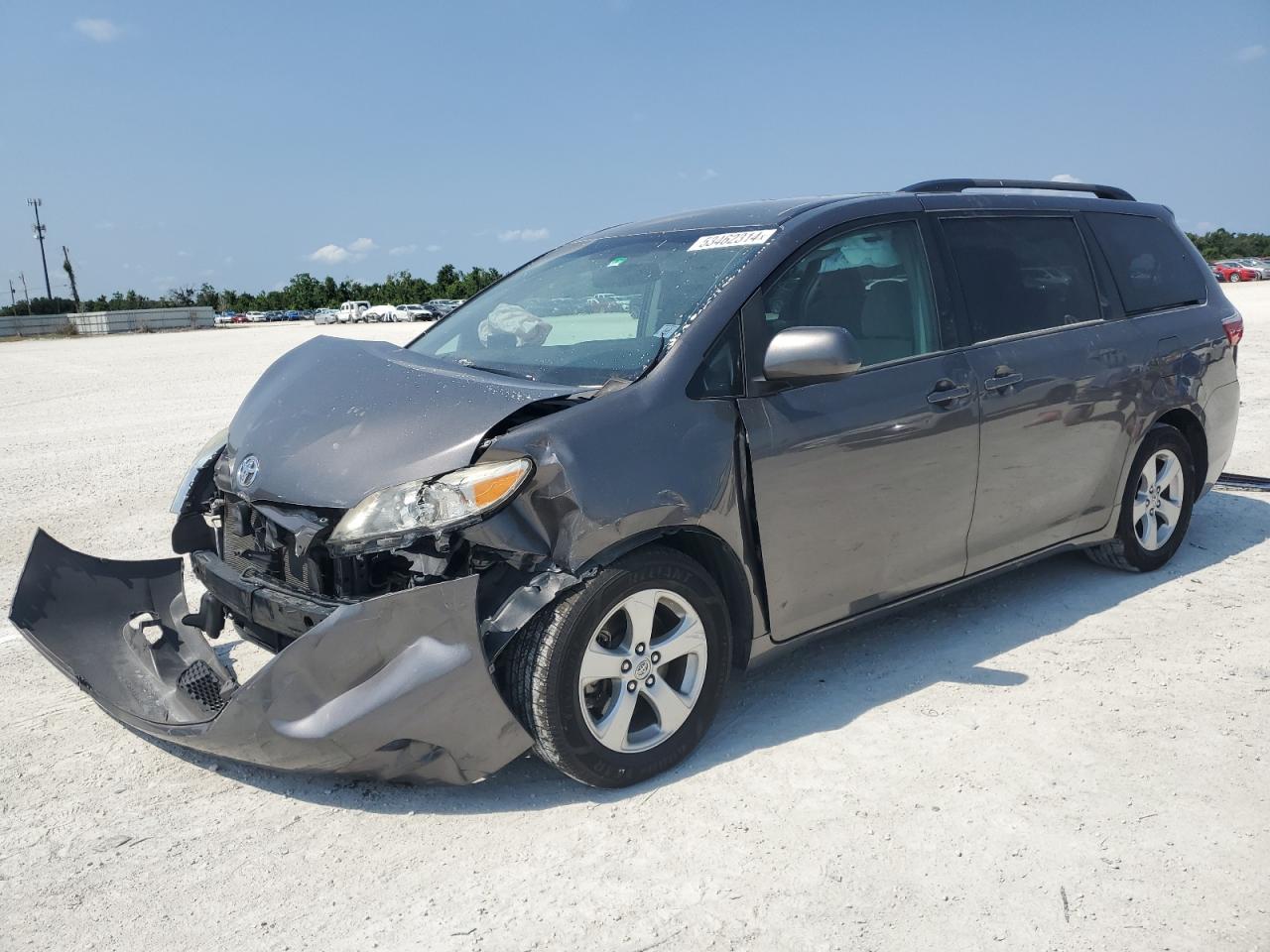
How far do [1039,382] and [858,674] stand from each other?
4.65ft

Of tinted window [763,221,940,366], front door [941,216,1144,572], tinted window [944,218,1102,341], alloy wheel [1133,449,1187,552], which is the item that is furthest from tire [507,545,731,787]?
alloy wheel [1133,449,1187,552]

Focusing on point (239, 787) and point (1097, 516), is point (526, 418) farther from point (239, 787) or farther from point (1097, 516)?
point (1097, 516)

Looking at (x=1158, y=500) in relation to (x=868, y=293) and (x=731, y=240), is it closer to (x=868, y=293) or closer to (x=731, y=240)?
(x=868, y=293)

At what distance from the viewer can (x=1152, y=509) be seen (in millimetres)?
5098

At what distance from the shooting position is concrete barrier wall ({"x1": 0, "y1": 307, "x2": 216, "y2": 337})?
59250mm

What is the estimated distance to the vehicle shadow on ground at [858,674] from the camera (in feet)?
10.5

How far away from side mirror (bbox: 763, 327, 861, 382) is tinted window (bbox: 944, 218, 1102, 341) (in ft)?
3.44

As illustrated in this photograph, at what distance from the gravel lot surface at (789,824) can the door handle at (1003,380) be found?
3.48ft

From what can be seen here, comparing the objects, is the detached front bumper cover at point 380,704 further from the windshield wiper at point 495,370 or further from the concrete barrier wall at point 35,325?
the concrete barrier wall at point 35,325

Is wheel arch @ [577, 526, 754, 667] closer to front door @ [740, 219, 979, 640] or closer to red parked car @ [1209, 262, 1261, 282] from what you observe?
front door @ [740, 219, 979, 640]

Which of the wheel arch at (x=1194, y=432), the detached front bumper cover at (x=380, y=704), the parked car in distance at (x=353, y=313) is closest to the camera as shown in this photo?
the detached front bumper cover at (x=380, y=704)

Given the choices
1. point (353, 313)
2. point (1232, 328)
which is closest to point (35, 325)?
point (353, 313)

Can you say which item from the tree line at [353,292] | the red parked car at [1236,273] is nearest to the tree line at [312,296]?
the tree line at [353,292]

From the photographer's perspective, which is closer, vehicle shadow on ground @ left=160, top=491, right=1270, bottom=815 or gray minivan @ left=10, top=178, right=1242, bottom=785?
gray minivan @ left=10, top=178, right=1242, bottom=785
